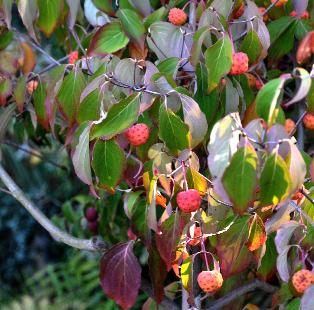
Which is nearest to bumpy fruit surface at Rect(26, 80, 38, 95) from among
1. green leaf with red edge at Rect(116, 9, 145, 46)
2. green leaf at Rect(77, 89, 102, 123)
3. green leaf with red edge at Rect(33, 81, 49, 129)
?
green leaf with red edge at Rect(33, 81, 49, 129)

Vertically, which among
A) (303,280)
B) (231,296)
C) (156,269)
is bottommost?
(231,296)

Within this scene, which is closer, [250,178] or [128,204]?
[250,178]

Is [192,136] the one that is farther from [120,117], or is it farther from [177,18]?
[177,18]

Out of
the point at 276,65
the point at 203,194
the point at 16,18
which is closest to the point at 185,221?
the point at 203,194

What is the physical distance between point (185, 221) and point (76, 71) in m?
0.36

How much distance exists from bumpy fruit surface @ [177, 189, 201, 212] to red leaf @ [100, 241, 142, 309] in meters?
0.26

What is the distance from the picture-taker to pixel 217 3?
4.47 ft

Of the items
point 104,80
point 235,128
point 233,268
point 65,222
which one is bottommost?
point 65,222

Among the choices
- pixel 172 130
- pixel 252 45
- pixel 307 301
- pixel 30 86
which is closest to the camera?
pixel 307 301

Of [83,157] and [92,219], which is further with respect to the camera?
[92,219]

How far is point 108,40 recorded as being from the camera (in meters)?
1.47

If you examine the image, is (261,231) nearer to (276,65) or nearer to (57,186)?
(276,65)

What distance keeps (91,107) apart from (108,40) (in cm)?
28

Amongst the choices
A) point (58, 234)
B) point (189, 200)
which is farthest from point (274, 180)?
point (58, 234)
